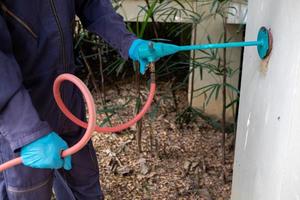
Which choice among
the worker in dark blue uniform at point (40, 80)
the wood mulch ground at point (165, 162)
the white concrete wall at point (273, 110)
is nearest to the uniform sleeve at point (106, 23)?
the worker in dark blue uniform at point (40, 80)

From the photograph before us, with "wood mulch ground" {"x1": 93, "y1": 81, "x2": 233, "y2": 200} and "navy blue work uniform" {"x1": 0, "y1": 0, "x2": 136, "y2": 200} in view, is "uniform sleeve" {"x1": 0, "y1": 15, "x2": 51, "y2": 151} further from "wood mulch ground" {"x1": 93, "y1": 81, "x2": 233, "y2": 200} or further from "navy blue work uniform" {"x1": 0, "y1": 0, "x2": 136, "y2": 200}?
"wood mulch ground" {"x1": 93, "y1": 81, "x2": 233, "y2": 200}

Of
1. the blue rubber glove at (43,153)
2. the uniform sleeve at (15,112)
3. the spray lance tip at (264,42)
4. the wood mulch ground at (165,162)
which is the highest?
the spray lance tip at (264,42)

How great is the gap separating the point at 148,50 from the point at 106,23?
233 mm

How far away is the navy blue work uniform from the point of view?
3.66 ft

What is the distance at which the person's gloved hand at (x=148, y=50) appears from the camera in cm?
126

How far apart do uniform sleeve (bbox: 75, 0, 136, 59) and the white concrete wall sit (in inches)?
15.3

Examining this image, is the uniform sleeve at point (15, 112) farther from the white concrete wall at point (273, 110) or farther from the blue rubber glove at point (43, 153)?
the white concrete wall at point (273, 110)

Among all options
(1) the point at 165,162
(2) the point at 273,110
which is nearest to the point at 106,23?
(2) the point at 273,110

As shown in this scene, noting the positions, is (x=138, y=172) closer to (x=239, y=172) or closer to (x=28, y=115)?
(x=239, y=172)

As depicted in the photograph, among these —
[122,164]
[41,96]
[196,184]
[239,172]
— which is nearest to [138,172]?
[122,164]

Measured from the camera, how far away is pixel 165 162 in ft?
7.49

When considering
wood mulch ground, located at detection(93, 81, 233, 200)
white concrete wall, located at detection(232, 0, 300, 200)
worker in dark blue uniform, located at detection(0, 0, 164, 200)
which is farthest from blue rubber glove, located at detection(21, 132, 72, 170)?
wood mulch ground, located at detection(93, 81, 233, 200)

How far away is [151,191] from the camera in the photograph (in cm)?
210

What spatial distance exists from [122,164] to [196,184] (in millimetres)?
402
